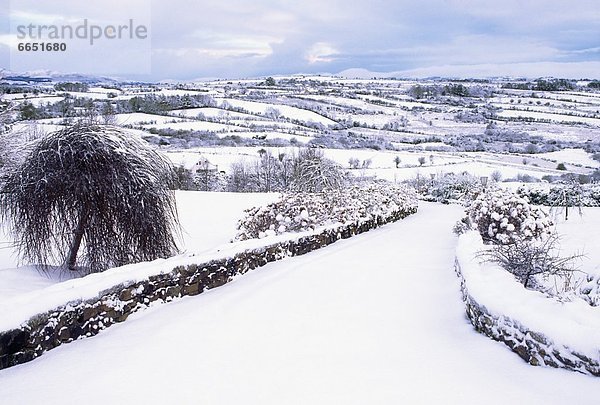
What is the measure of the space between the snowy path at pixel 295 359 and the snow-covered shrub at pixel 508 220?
7.35 m

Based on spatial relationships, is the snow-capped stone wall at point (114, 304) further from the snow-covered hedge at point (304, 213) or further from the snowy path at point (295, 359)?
the snow-covered hedge at point (304, 213)

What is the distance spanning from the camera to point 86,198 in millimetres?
8820

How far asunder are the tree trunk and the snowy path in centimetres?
295

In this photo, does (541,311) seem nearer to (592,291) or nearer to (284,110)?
(592,291)

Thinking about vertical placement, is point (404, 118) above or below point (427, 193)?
above

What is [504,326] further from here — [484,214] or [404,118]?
[404,118]

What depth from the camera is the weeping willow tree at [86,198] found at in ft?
28.8

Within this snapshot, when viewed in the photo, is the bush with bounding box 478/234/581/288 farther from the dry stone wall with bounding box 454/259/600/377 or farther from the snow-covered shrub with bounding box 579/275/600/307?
the dry stone wall with bounding box 454/259/600/377

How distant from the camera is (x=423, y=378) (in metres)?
4.49

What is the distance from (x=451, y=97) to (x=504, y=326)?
98573 mm

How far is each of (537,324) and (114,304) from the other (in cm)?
454

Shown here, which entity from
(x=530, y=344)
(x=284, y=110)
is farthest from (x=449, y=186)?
(x=284, y=110)

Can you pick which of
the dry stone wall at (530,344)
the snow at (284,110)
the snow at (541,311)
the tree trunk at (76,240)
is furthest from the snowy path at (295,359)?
the snow at (284,110)

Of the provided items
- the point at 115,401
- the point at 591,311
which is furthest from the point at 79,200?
the point at 591,311
